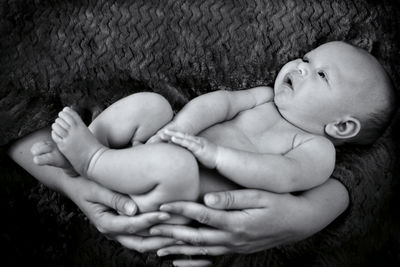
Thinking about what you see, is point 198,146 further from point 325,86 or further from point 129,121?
point 325,86

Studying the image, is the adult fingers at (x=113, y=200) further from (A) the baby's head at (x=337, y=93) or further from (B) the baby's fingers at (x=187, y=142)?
(A) the baby's head at (x=337, y=93)

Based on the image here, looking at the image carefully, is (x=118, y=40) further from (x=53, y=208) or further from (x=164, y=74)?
(x=53, y=208)

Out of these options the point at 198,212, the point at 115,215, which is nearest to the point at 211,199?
the point at 198,212

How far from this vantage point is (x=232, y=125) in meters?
1.40

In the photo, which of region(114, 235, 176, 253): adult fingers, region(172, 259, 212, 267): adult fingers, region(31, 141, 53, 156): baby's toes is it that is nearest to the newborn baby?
region(31, 141, 53, 156): baby's toes

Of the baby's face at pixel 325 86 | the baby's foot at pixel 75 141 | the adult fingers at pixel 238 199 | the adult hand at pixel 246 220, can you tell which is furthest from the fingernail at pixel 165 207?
the baby's face at pixel 325 86

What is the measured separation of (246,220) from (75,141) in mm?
484

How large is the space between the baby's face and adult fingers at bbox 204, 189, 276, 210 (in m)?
0.33

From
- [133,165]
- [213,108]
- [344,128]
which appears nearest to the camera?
[133,165]

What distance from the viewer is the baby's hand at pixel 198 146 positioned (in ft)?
3.75

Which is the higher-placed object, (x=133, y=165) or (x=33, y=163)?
(x=133, y=165)

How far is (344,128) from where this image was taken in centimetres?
144

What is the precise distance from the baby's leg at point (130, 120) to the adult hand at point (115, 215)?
5.5 inches

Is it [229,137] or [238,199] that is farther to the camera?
[229,137]
